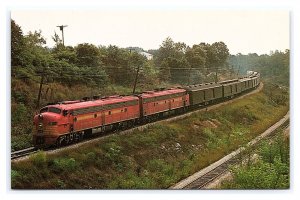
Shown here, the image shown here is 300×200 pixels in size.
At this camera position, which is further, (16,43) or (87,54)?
(87,54)

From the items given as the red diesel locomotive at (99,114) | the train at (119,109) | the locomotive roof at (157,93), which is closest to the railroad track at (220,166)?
the train at (119,109)

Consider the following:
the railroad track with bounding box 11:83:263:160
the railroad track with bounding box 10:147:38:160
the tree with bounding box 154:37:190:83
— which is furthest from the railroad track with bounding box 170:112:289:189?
the railroad track with bounding box 10:147:38:160

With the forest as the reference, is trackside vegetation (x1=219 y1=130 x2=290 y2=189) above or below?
below

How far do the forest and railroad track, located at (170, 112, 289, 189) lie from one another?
1.13 metres

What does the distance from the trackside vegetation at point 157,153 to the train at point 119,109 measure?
50 centimetres

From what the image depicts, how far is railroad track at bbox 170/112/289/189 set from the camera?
465 inches

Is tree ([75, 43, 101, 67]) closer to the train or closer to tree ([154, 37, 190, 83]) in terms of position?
the train

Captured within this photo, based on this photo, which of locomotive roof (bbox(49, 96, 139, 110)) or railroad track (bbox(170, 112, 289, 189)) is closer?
railroad track (bbox(170, 112, 289, 189))

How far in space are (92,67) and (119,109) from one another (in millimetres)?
2176

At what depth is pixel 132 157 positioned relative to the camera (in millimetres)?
12430

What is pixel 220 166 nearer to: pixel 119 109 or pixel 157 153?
pixel 157 153

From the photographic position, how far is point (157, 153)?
42.1ft

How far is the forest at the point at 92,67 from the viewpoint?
1142 centimetres

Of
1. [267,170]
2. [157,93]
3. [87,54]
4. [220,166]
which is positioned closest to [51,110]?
[87,54]
